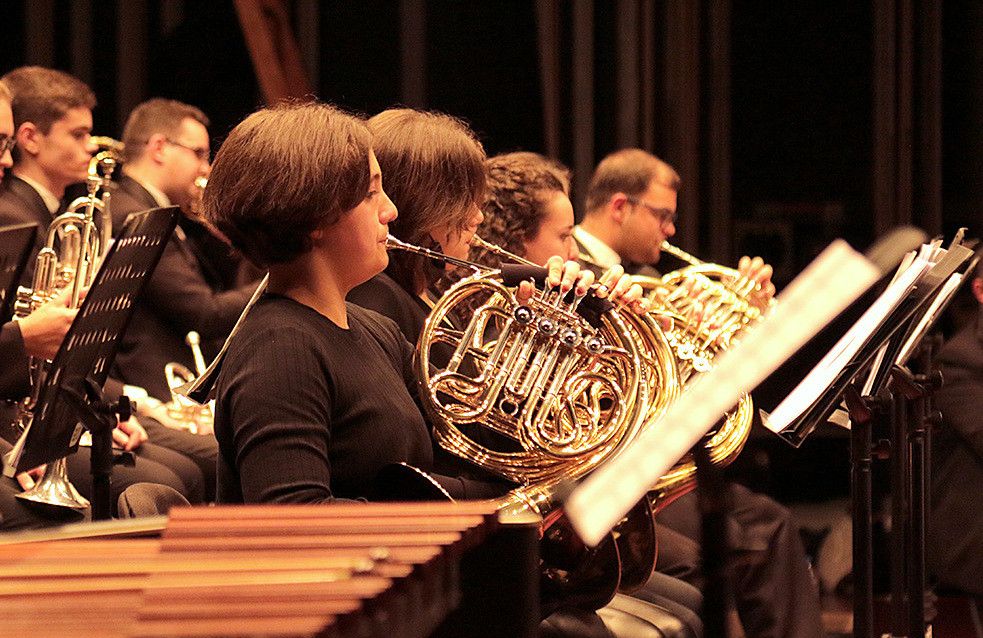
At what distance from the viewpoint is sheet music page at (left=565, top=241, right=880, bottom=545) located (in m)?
1.19

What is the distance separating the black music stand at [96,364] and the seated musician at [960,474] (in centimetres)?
254

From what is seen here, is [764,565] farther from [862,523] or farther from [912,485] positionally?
[862,523]

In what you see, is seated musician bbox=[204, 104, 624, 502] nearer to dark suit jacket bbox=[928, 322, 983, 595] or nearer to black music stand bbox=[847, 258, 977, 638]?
black music stand bbox=[847, 258, 977, 638]

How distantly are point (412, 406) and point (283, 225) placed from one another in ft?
1.20

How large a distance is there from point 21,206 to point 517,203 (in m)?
1.57

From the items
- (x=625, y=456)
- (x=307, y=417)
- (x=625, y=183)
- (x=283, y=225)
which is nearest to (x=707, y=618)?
(x=625, y=456)

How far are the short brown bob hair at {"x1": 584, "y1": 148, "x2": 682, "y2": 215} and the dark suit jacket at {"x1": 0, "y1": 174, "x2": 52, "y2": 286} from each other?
75.3 inches

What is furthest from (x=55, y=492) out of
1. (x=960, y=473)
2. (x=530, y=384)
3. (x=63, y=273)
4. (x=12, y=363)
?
(x=960, y=473)

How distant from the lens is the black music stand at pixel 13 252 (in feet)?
7.86

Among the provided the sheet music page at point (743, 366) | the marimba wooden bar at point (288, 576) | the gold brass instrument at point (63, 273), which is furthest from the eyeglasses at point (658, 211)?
the sheet music page at point (743, 366)

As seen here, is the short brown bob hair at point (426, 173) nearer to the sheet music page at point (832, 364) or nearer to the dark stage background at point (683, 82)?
the sheet music page at point (832, 364)

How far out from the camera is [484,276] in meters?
2.55

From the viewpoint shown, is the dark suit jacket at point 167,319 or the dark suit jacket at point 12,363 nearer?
the dark suit jacket at point 12,363

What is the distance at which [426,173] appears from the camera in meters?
2.65
